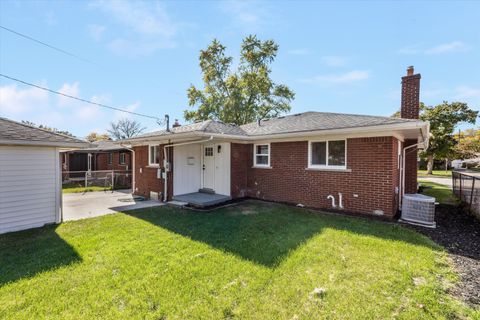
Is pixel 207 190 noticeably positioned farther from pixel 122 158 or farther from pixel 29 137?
pixel 122 158

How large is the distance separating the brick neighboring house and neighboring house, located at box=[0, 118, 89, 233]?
10.7ft

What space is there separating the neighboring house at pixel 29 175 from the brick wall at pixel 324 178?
5.78m

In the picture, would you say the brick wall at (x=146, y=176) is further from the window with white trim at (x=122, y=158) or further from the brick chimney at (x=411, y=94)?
the brick chimney at (x=411, y=94)

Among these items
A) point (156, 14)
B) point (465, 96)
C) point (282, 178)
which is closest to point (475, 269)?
point (282, 178)

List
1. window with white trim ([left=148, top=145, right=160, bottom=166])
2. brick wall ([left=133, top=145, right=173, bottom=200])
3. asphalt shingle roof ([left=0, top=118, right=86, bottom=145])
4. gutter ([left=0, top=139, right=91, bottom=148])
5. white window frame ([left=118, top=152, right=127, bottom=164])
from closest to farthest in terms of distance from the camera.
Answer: gutter ([left=0, top=139, right=91, bottom=148]) → asphalt shingle roof ([left=0, top=118, right=86, bottom=145]) → brick wall ([left=133, top=145, right=173, bottom=200]) → window with white trim ([left=148, top=145, right=160, bottom=166]) → white window frame ([left=118, top=152, right=127, bottom=164])

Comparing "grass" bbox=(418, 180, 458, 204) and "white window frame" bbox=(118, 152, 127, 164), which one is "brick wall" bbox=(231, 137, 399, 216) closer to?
"grass" bbox=(418, 180, 458, 204)

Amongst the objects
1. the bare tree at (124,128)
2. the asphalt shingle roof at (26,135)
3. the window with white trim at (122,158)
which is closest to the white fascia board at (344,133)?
the asphalt shingle roof at (26,135)

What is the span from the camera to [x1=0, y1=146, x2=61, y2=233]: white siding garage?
5441 millimetres

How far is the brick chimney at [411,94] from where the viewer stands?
831cm

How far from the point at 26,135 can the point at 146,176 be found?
5.07 metres

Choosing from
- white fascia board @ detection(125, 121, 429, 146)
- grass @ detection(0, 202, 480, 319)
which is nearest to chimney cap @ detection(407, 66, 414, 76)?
white fascia board @ detection(125, 121, 429, 146)

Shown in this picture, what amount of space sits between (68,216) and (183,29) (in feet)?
32.7

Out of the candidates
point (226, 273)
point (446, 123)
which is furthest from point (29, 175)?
point (446, 123)

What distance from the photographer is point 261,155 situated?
9.39 m
